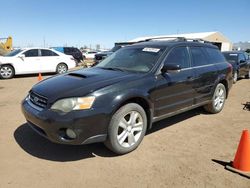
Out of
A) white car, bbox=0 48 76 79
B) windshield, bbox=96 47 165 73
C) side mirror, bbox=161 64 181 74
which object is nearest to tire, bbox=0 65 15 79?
white car, bbox=0 48 76 79

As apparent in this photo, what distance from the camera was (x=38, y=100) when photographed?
3.92 meters

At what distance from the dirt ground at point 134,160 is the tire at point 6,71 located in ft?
26.3

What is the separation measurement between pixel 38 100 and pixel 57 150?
34.1 inches

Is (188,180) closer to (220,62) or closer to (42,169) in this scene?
(42,169)

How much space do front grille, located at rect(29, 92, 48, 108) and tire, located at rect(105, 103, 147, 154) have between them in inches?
40.1

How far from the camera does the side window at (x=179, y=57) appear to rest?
15.6 ft

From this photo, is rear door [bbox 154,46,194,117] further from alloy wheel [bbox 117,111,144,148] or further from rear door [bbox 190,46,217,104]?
alloy wheel [bbox 117,111,144,148]

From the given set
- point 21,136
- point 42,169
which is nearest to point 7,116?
point 21,136

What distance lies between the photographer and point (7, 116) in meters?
5.91

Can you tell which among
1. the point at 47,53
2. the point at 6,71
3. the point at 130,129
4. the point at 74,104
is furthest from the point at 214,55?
the point at 6,71

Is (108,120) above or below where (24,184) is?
above

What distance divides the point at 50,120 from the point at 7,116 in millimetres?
2938

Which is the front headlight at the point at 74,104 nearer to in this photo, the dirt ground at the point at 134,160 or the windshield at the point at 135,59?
the dirt ground at the point at 134,160

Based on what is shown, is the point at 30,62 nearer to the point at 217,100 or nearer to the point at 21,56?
the point at 21,56
